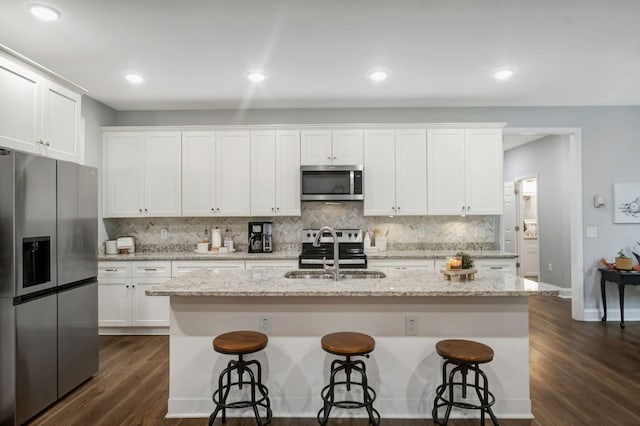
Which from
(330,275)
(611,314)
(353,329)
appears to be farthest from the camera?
(611,314)

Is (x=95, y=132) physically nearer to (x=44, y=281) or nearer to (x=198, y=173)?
(x=198, y=173)

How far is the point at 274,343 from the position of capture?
2.36 metres

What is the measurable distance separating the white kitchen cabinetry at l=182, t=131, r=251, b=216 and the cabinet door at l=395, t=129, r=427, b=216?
186cm

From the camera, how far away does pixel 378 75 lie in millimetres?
3471

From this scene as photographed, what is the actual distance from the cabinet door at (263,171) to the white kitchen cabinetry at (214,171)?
0.06m

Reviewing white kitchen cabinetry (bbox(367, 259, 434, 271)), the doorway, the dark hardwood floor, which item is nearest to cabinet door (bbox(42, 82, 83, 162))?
the dark hardwood floor

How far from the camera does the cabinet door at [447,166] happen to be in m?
4.32

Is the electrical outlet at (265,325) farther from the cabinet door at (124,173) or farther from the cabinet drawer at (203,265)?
the cabinet door at (124,173)

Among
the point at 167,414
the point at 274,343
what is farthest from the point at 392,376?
the point at 167,414

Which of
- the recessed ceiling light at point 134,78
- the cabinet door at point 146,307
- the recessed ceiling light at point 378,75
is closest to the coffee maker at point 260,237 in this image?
the cabinet door at point 146,307

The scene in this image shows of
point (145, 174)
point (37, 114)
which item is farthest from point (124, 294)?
point (37, 114)

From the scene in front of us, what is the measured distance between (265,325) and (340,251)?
2.05 metres

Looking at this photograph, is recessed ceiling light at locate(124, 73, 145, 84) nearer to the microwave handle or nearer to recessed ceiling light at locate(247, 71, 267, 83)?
recessed ceiling light at locate(247, 71, 267, 83)

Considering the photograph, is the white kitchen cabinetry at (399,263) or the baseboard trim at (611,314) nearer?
the white kitchen cabinetry at (399,263)
